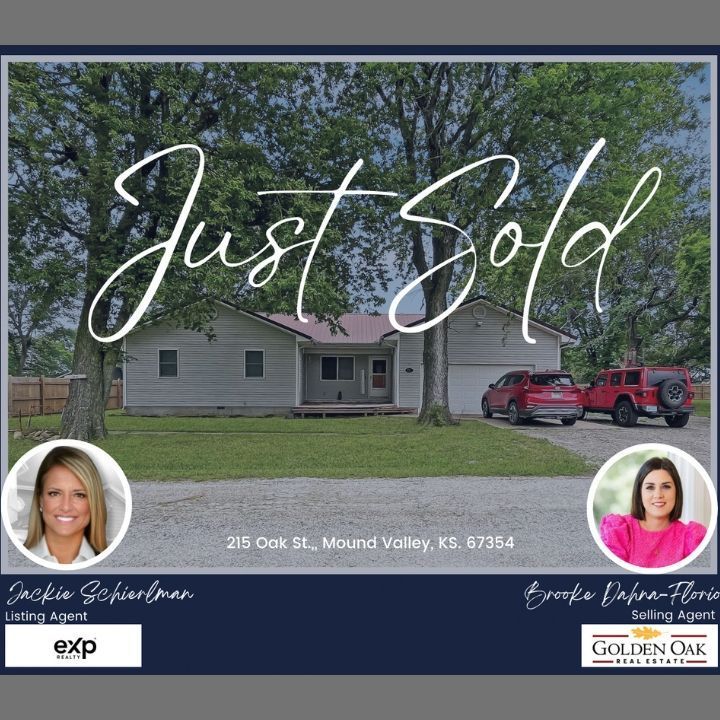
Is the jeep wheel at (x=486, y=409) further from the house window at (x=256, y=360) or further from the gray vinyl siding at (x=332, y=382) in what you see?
the gray vinyl siding at (x=332, y=382)

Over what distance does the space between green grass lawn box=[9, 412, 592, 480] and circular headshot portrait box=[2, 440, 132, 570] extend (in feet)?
1.43

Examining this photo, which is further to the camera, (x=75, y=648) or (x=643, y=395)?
(x=643, y=395)

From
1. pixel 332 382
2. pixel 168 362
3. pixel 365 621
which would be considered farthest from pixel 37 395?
pixel 332 382

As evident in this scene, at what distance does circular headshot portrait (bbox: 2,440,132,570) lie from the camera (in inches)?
131

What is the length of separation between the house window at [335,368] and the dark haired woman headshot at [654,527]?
10.9 m

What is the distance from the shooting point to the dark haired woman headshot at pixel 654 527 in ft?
11.0

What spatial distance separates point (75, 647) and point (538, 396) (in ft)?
15.9

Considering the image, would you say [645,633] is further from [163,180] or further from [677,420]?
[163,180]

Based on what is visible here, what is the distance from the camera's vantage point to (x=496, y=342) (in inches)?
219

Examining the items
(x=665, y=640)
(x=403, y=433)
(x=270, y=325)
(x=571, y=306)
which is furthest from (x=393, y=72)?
(x=270, y=325)

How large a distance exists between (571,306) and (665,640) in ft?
8.52

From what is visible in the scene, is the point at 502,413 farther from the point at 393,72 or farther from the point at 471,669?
the point at 393,72

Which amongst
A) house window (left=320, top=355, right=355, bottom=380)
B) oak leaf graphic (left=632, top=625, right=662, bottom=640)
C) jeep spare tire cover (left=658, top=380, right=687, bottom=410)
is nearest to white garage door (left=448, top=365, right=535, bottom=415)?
jeep spare tire cover (left=658, top=380, right=687, bottom=410)

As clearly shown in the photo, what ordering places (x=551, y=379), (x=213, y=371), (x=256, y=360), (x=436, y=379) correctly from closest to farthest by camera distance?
(x=551, y=379)
(x=436, y=379)
(x=256, y=360)
(x=213, y=371)
